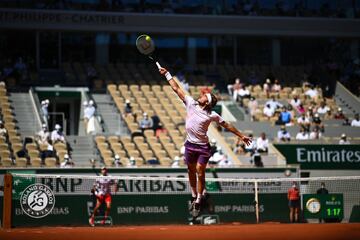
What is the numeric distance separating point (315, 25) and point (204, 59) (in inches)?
254

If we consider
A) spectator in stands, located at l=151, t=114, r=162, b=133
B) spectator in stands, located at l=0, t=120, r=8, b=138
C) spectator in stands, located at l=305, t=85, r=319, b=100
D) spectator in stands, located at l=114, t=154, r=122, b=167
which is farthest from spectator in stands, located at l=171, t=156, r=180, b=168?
spectator in stands, located at l=305, t=85, r=319, b=100

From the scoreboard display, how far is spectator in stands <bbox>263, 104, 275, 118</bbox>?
9.18 m

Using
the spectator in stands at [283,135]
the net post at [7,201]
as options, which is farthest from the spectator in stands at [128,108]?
the net post at [7,201]

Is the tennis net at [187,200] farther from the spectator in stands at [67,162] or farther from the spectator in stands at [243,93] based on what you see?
the spectator in stands at [243,93]

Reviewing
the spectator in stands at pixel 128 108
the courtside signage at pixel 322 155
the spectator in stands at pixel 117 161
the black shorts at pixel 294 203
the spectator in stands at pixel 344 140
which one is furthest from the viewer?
the spectator in stands at pixel 128 108

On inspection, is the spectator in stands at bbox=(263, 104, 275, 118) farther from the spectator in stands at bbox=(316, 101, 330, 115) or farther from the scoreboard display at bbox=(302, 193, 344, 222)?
the scoreboard display at bbox=(302, 193, 344, 222)

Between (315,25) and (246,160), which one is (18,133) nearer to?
(246,160)

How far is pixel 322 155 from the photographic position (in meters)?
32.0

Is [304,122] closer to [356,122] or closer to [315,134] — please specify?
[315,134]

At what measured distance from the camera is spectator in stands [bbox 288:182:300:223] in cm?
2717

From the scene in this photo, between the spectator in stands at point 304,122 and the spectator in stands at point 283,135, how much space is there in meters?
0.90

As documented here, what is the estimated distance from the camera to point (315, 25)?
44000mm

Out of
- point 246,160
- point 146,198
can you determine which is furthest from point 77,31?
point 146,198

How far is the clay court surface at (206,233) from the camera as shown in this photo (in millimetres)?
10461
